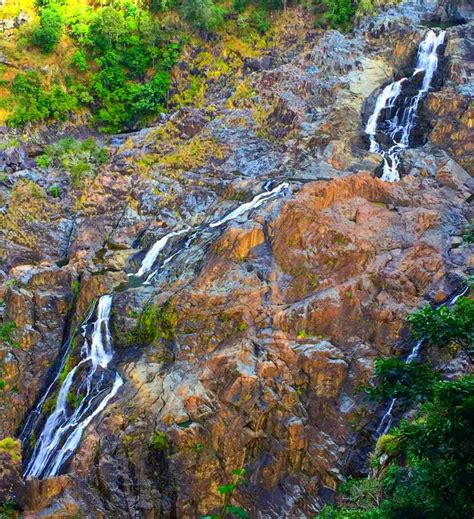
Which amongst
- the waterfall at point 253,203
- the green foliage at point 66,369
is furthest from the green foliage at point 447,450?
the waterfall at point 253,203

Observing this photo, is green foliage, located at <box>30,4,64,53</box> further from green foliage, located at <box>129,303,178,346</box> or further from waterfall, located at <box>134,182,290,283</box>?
green foliage, located at <box>129,303,178,346</box>

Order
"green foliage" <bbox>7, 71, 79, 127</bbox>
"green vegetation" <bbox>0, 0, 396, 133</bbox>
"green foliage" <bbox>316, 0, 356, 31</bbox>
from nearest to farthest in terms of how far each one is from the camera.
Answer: "green foliage" <bbox>7, 71, 79, 127</bbox> < "green vegetation" <bbox>0, 0, 396, 133</bbox> < "green foliage" <bbox>316, 0, 356, 31</bbox>

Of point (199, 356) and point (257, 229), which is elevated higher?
point (257, 229)

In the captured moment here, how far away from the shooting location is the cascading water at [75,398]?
21.9 meters

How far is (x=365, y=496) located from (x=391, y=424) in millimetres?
3801

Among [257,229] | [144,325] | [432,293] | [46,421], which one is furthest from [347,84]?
[46,421]

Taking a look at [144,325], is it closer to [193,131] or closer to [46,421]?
[46,421]

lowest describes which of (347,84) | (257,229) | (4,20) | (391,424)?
(391,424)

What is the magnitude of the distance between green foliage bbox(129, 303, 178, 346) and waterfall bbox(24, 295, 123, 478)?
4.72 ft

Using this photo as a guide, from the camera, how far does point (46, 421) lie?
23.7 metres

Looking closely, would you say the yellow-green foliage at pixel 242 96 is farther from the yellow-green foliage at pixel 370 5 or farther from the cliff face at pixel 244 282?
the yellow-green foliage at pixel 370 5

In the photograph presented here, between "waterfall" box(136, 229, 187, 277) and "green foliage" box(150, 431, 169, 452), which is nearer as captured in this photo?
"green foliage" box(150, 431, 169, 452)

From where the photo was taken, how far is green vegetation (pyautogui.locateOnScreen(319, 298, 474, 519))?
10180 mm

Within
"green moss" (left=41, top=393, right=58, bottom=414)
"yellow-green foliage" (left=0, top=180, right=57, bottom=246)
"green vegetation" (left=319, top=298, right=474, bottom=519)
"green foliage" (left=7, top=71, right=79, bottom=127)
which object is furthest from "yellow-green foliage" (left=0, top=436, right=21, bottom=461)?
"green foliage" (left=7, top=71, right=79, bottom=127)
